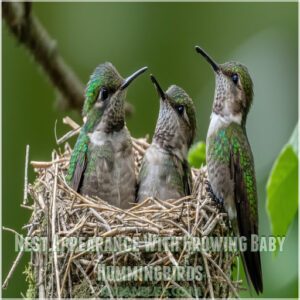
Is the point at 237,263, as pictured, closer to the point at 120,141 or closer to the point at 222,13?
the point at 120,141

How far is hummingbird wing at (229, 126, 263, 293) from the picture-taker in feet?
17.1

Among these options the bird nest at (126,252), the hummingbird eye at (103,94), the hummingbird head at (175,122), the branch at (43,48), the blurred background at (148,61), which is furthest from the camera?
the blurred background at (148,61)

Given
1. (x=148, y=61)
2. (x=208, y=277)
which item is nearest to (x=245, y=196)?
(x=208, y=277)

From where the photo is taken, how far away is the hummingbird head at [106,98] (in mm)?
5785

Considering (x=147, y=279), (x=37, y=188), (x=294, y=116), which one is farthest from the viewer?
(x=294, y=116)

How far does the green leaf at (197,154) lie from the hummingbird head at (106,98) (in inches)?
24.6

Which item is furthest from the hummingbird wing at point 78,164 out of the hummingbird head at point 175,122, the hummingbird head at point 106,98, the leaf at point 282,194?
the leaf at point 282,194

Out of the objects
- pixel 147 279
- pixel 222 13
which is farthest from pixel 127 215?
pixel 222 13

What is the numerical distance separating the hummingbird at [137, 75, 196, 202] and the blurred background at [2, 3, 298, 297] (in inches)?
73.7

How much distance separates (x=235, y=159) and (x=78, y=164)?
109cm

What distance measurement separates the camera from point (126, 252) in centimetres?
466

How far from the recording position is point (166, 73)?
9305 mm

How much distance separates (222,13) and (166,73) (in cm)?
100

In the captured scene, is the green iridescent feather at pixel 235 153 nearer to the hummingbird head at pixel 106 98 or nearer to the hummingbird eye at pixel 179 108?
the hummingbird eye at pixel 179 108
